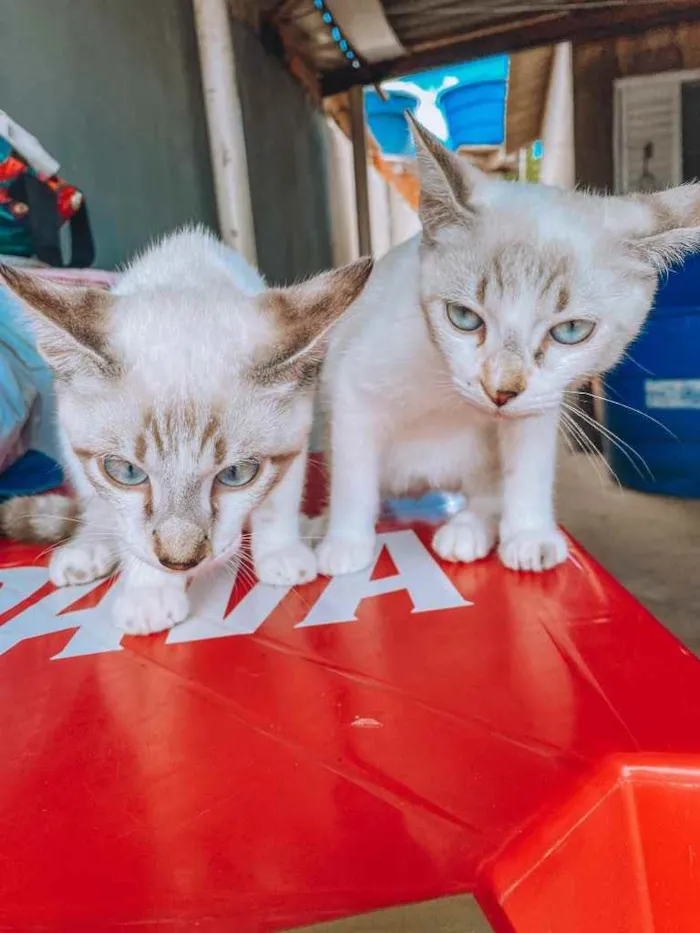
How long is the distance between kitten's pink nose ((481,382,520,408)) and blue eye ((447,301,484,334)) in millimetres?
102

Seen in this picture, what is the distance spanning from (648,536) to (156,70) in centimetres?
214

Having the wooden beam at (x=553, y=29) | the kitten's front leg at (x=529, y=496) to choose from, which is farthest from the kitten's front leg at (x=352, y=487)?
the wooden beam at (x=553, y=29)

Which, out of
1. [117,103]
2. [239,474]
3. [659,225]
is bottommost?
[239,474]

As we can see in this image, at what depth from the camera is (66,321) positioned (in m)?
0.79

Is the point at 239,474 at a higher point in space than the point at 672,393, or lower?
higher

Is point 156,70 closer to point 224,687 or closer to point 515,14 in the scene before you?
point 515,14

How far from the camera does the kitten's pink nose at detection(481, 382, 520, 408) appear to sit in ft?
3.05

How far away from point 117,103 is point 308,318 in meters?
1.63

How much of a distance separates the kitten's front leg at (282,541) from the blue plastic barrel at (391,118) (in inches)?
109

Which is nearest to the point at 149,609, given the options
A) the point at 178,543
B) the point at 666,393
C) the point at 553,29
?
the point at 178,543

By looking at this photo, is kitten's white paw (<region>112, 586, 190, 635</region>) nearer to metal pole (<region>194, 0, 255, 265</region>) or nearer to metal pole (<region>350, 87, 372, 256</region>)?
metal pole (<region>194, 0, 255, 265</region>)

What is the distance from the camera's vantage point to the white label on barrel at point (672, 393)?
7.51 feet

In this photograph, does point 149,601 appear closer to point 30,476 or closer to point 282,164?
point 30,476

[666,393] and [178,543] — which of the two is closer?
[178,543]
